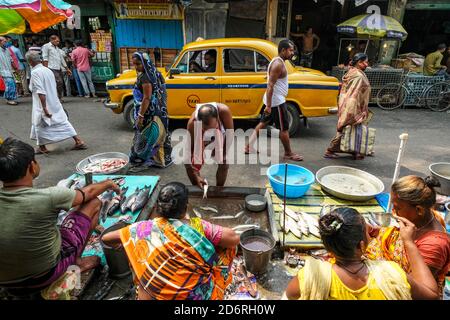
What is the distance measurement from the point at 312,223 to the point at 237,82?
4177 mm

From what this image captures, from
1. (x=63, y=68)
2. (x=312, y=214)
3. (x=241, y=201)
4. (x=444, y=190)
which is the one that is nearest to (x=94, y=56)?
(x=63, y=68)

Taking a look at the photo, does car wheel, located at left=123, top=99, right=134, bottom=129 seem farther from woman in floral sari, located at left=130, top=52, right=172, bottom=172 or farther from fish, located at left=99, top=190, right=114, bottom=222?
fish, located at left=99, top=190, right=114, bottom=222

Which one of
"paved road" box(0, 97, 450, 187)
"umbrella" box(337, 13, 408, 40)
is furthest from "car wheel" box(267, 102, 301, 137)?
"umbrella" box(337, 13, 408, 40)

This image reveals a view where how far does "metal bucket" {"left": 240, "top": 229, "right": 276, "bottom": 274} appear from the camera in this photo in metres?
2.74

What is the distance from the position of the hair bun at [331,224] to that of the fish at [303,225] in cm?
157

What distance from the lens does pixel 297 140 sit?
22.5 feet

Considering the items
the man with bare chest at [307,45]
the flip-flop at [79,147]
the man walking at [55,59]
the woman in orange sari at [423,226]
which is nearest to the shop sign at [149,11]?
the man walking at [55,59]

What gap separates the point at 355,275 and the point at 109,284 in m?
2.16

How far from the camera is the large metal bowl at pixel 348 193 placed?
3646mm

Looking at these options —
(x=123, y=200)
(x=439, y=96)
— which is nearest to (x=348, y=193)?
(x=123, y=200)

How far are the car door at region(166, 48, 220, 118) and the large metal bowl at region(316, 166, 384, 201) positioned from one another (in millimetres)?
3338

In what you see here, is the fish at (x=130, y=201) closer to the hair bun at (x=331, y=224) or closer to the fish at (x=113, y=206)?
the fish at (x=113, y=206)

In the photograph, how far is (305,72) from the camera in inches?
273
